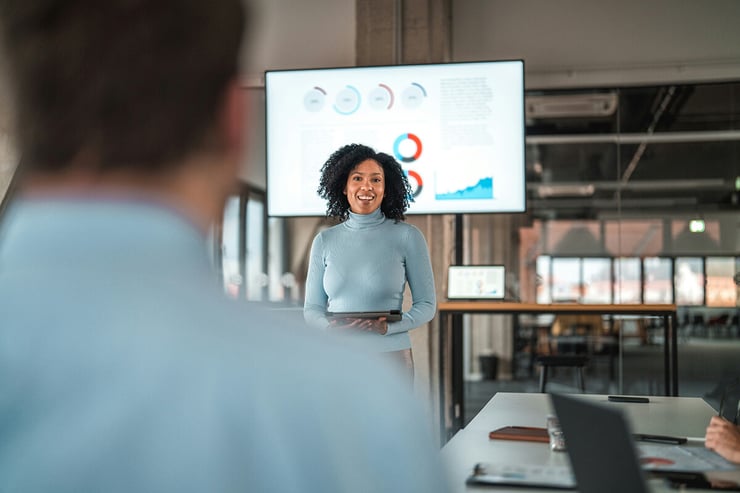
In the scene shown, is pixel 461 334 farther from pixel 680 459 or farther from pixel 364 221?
pixel 680 459

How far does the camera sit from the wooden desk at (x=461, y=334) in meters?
5.05

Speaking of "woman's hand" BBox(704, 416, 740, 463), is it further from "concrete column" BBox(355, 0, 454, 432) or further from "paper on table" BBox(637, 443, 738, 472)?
"concrete column" BBox(355, 0, 454, 432)

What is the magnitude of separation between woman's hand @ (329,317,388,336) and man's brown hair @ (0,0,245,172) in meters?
2.70

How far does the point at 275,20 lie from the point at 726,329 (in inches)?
165

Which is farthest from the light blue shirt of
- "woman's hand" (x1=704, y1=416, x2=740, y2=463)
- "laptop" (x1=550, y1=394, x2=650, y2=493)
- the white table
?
"woman's hand" (x1=704, y1=416, x2=740, y2=463)

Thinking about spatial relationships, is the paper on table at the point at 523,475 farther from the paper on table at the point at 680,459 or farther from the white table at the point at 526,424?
the paper on table at the point at 680,459

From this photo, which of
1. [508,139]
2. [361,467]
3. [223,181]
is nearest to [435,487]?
[361,467]

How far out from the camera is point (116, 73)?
415 millimetres

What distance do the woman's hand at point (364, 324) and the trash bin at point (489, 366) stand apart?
13.4 ft

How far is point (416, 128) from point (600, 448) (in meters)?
4.50

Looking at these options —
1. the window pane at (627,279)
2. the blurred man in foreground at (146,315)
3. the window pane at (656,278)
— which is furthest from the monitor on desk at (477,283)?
the blurred man in foreground at (146,315)

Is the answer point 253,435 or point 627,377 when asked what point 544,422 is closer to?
point 253,435

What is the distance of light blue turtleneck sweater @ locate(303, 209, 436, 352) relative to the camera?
3.32m

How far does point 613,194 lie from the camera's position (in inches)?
251
